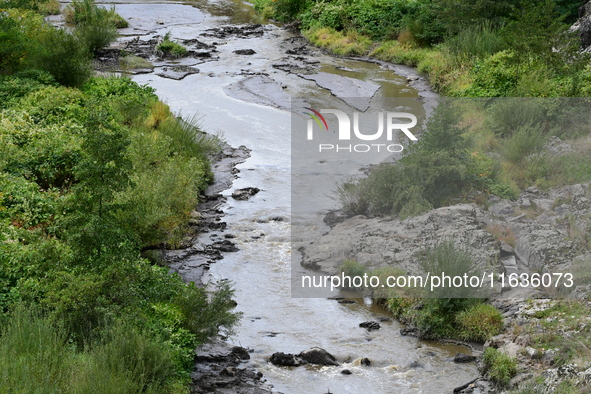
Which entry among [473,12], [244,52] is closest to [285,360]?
[473,12]

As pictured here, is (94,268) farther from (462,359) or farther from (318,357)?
(462,359)

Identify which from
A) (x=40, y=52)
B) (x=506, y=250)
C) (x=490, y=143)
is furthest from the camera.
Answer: (x=40, y=52)

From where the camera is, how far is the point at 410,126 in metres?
17.8

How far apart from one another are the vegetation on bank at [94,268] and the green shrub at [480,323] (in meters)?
3.00

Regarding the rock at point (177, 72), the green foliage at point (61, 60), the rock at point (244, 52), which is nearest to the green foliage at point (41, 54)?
the green foliage at point (61, 60)

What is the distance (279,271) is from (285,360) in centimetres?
255

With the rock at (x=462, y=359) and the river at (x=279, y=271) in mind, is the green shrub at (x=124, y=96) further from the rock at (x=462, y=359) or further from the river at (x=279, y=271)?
the rock at (x=462, y=359)

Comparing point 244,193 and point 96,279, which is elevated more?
point 96,279

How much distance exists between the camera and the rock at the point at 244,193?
1385cm

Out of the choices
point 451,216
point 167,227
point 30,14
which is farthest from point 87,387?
point 30,14

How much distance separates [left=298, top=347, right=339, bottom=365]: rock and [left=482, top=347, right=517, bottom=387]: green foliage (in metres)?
1.79

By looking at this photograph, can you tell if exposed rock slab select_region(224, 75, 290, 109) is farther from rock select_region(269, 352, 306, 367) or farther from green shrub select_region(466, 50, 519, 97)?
rock select_region(269, 352, 306, 367)

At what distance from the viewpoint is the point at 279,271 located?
11078 mm

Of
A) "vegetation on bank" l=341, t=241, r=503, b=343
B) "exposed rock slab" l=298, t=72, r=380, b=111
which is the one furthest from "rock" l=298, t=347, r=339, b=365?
"exposed rock slab" l=298, t=72, r=380, b=111
